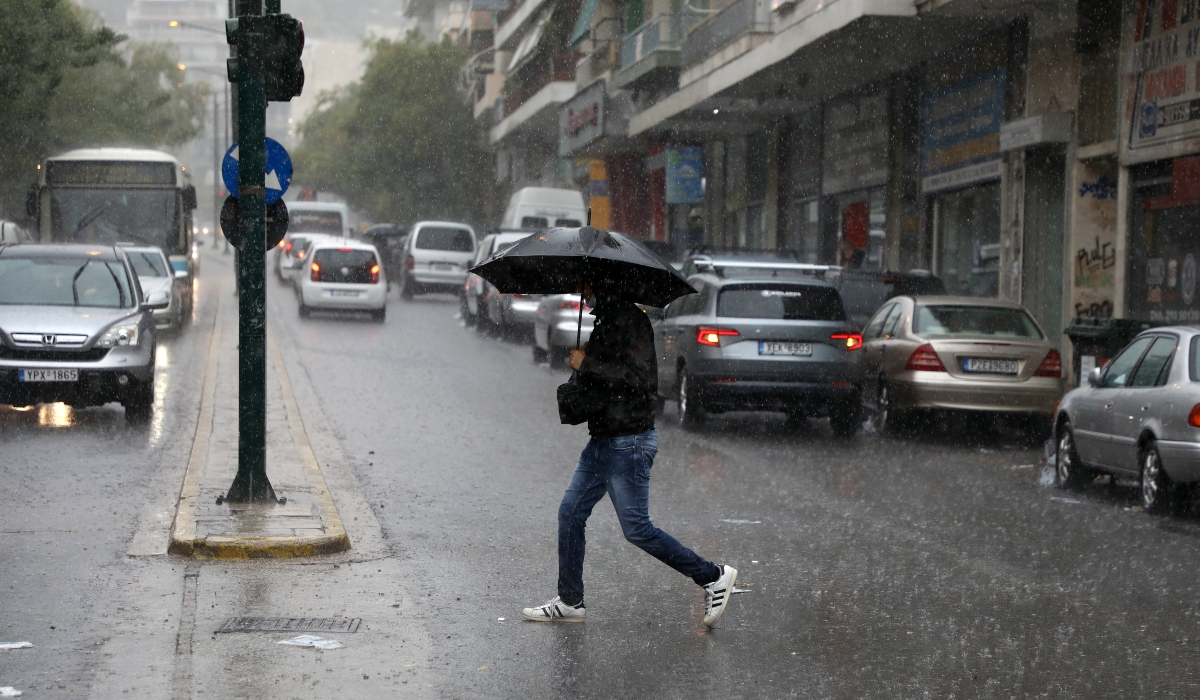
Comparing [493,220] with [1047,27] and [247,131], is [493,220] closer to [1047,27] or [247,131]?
[1047,27]

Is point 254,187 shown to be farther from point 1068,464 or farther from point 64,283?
point 1068,464

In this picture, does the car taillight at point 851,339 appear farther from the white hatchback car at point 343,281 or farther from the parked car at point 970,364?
the white hatchback car at point 343,281

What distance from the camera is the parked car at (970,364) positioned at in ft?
49.8

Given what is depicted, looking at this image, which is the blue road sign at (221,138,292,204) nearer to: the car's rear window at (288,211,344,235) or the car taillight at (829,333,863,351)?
the car taillight at (829,333,863,351)

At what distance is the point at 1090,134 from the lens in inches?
827

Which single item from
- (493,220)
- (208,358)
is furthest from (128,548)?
(493,220)

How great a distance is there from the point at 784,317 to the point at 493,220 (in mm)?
57635

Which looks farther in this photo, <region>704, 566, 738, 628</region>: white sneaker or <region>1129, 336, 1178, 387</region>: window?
<region>1129, 336, 1178, 387</region>: window

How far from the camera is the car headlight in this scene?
14.1 m

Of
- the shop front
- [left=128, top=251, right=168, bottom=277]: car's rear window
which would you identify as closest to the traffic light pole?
the shop front

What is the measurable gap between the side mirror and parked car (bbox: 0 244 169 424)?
0.07 feet

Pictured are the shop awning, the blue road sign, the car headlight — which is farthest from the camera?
the shop awning

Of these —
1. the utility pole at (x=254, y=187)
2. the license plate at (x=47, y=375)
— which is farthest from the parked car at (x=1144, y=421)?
the license plate at (x=47, y=375)

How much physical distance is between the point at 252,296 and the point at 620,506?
3.57 metres
